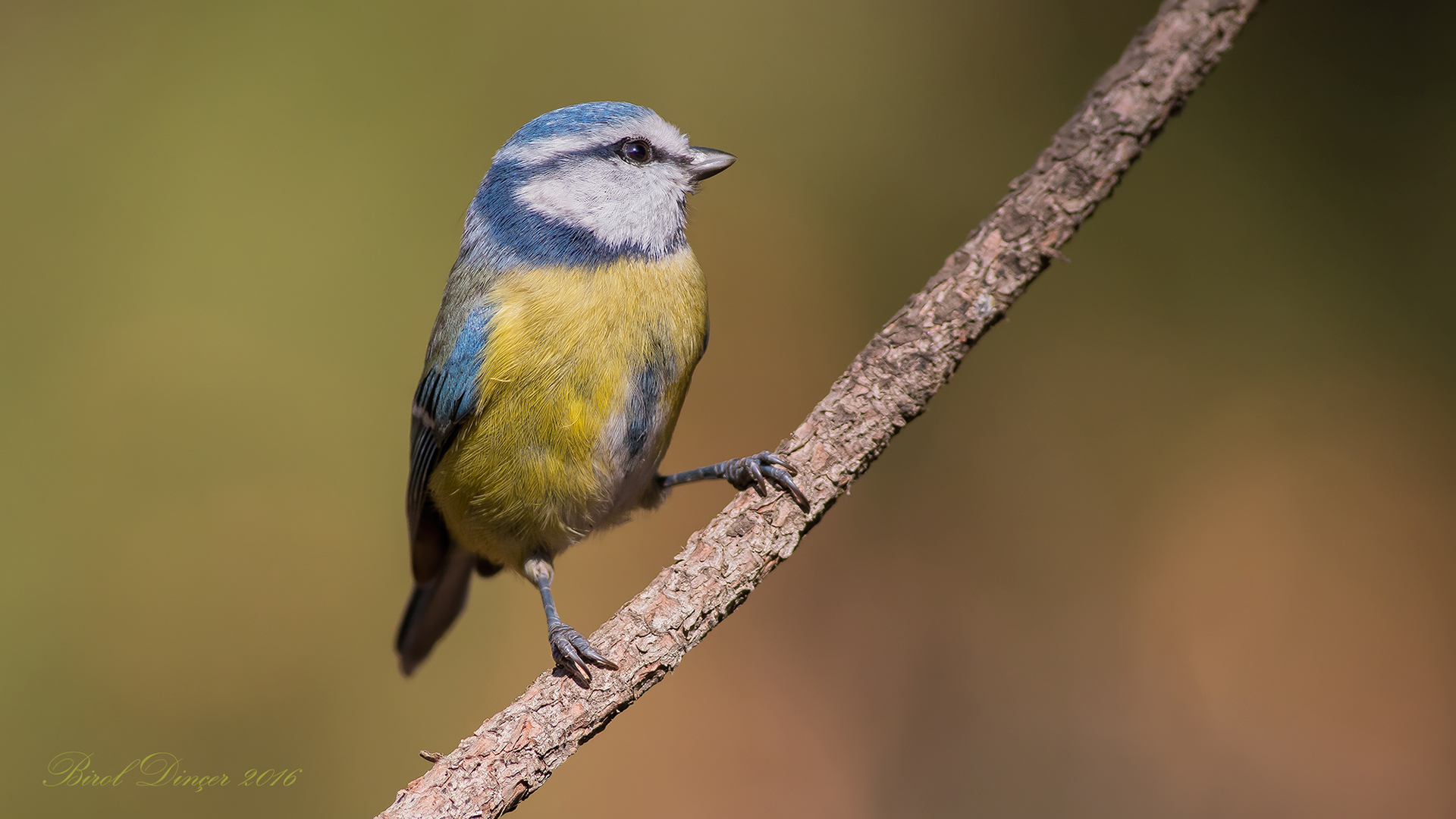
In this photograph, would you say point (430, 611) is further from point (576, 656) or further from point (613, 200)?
point (613, 200)

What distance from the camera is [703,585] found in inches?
56.4

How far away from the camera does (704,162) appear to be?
1.99 metres

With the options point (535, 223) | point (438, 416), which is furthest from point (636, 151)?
point (438, 416)

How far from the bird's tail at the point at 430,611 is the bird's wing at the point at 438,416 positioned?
0.45ft

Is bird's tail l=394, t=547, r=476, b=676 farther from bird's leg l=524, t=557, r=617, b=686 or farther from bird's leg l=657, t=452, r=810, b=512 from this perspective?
bird's leg l=657, t=452, r=810, b=512

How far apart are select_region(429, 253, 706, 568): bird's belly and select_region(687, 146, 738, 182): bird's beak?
0.24 meters

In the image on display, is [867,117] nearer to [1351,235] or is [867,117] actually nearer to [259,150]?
[1351,235]

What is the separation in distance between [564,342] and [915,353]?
2.32 feet

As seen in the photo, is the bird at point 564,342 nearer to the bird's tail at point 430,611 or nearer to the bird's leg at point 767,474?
the bird's leg at point 767,474

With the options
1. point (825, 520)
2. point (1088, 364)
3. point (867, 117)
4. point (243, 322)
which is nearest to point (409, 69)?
point (243, 322)

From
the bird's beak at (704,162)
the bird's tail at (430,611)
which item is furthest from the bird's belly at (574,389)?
the bird's tail at (430,611)

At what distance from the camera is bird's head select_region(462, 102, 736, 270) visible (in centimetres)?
182

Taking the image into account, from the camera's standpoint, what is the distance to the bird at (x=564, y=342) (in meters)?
1.71

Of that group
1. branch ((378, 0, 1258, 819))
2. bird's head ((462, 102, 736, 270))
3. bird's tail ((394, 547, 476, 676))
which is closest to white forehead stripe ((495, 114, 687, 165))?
bird's head ((462, 102, 736, 270))
